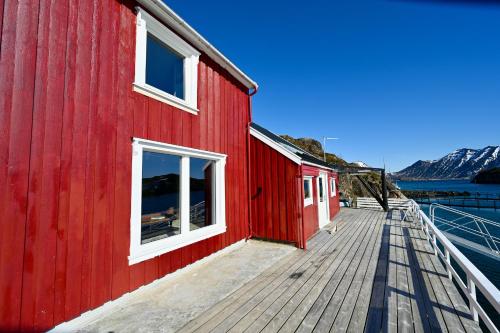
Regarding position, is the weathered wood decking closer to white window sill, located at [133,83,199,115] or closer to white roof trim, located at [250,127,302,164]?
white roof trim, located at [250,127,302,164]

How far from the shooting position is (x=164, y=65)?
14.4 feet

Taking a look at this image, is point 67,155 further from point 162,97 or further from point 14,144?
point 162,97

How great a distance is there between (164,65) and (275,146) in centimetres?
339

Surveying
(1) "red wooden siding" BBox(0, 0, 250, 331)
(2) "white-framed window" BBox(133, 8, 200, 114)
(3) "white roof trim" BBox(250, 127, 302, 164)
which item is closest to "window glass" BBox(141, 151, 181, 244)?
(1) "red wooden siding" BBox(0, 0, 250, 331)

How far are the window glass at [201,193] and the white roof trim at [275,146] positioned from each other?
184cm

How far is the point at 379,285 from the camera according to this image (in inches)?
146

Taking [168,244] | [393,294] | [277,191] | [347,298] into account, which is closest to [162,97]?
[168,244]

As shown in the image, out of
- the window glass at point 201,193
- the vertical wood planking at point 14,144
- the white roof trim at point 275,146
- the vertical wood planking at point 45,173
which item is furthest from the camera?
the white roof trim at point 275,146

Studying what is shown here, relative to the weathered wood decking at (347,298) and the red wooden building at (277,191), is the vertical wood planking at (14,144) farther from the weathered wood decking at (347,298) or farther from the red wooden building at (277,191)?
the red wooden building at (277,191)

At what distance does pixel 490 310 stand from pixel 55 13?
41.6 feet

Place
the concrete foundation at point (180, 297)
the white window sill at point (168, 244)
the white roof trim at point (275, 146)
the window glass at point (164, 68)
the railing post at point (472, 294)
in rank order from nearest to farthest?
the railing post at point (472, 294) → the concrete foundation at point (180, 297) → the white window sill at point (168, 244) → the window glass at point (164, 68) → the white roof trim at point (275, 146)

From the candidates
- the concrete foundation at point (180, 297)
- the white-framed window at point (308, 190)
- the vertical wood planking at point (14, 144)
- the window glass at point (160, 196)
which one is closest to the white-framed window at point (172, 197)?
the window glass at point (160, 196)

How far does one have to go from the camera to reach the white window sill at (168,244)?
3.38 metres

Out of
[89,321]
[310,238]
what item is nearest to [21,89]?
[89,321]
